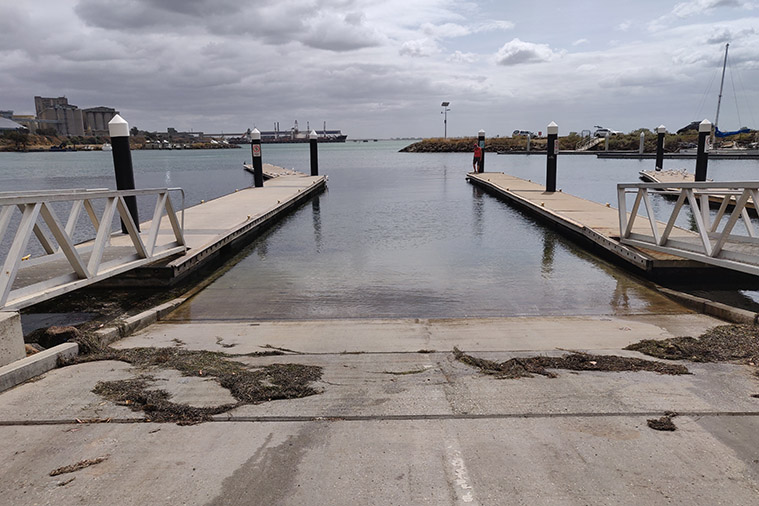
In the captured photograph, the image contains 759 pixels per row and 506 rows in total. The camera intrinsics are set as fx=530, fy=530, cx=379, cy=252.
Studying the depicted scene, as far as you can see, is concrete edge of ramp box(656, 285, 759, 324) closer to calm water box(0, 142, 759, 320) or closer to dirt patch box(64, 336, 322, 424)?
calm water box(0, 142, 759, 320)

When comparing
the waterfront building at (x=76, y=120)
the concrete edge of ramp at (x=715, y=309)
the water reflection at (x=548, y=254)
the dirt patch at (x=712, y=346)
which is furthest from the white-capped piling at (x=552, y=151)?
the waterfront building at (x=76, y=120)

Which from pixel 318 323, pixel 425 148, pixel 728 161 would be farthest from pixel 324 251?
pixel 425 148

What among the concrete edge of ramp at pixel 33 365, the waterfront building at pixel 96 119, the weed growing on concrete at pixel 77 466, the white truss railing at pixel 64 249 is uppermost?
the waterfront building at pixel 96 119

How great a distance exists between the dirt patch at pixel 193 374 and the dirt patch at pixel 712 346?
304 centimetres

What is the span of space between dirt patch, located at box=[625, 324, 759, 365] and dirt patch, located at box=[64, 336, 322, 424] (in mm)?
3043

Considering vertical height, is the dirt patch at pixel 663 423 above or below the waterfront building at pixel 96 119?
below

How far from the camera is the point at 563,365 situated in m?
4.35

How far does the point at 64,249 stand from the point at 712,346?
259 inches

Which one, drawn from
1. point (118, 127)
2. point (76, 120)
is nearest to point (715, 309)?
point (118, 127)

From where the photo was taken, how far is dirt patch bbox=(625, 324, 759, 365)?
4469 mm

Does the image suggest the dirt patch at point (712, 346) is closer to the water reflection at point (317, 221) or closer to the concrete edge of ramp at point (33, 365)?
the concrete edge of ramp at point (33, 365)

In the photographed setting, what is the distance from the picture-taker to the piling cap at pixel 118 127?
1070cm

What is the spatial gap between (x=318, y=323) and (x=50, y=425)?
355 centimetres

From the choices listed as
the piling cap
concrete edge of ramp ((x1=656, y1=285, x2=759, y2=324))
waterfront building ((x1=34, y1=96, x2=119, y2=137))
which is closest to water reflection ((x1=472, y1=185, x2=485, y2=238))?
concrete edge of ramp ((x1=656, y1=285, x2=759, y2=324))
